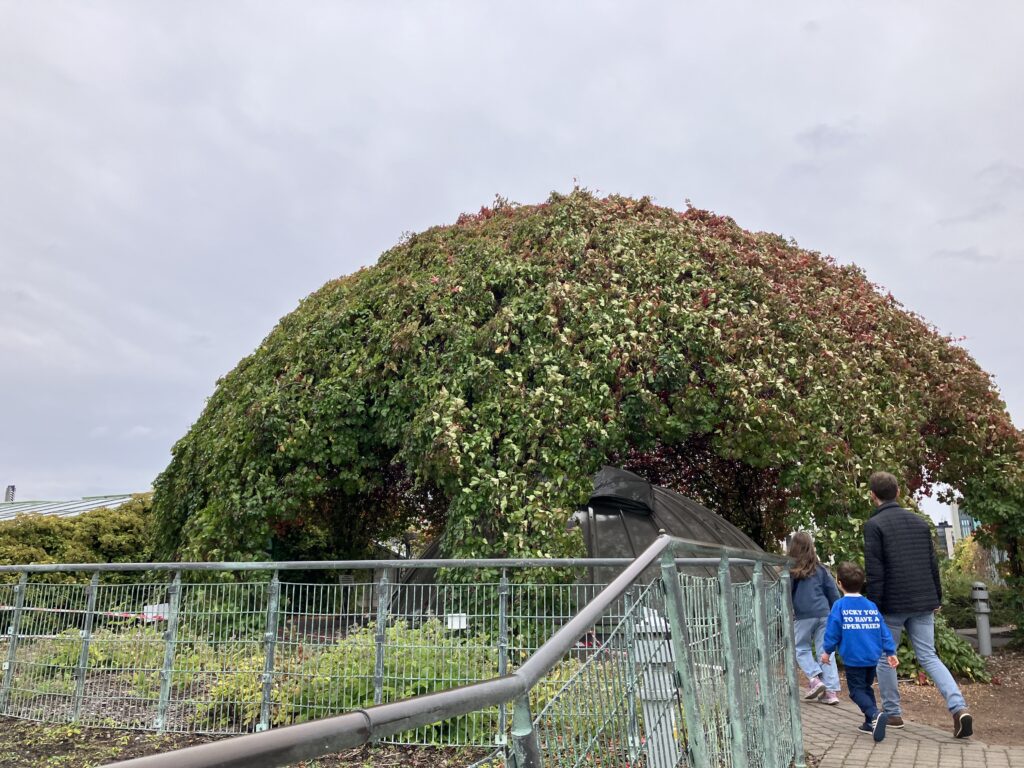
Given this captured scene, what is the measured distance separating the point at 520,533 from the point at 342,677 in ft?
8.31

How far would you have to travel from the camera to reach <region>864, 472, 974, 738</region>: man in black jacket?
267 inches

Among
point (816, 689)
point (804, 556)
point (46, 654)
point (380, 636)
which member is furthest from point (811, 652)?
point (46, 654)

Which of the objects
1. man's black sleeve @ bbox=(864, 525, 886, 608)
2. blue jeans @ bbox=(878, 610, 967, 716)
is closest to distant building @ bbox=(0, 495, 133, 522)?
A: man's black sleeve @ bbox=(864, 525, 886, 608)

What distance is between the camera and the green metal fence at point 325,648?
162 inches

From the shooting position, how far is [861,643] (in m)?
6.64

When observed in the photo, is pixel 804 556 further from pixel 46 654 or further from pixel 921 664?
pixel 46 654

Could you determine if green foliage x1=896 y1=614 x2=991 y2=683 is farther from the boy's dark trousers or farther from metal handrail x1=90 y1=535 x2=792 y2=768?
metal handrail x1=90 y1=535 x2=792 y2=768

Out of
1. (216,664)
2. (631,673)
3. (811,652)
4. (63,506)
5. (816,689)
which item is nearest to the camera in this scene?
(631,673)

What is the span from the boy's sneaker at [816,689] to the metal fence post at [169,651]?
597 cm

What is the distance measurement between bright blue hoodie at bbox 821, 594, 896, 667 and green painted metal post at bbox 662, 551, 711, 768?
421 centimetres

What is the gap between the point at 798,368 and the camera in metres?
9.74

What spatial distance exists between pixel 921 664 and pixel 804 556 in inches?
73.5

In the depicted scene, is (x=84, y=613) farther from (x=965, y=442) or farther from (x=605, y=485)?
(x=965, y=442)

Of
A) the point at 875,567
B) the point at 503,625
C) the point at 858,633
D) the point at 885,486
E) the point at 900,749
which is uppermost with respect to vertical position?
the point at 885,486
